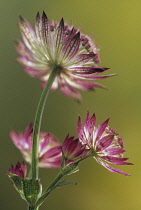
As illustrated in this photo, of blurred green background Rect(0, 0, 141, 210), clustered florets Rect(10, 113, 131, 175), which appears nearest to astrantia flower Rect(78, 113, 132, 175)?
clustered florets Rect(10, 113, 131, 175)

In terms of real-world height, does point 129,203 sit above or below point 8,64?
below

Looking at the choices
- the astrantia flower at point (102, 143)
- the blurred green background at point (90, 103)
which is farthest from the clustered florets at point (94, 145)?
the blurred green background at point (90, 103)

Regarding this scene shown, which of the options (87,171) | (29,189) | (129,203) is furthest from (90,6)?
(29,189)

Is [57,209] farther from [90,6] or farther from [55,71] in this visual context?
[55,71]

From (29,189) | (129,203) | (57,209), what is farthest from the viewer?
(57,209)

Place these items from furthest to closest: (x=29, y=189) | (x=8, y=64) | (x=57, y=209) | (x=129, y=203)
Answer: (x=8, y=64)
(x=57, y=209)
(x=129, y=203)
(x=29, y=189)

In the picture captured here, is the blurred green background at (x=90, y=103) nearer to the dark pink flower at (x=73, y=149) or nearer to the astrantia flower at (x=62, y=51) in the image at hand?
the astrantia flower at (x=62, y=51)
